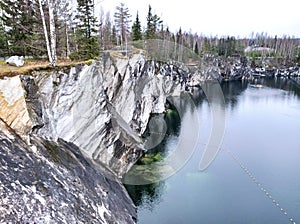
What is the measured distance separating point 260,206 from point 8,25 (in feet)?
69.1

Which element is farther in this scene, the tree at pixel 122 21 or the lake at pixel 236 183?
the tree at pixel 122 21

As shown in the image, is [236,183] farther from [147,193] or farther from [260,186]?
[147,193]

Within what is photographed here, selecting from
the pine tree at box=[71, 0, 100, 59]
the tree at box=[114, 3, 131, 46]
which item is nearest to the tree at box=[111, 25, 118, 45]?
the tree at box=[114, 3, 131, 46]

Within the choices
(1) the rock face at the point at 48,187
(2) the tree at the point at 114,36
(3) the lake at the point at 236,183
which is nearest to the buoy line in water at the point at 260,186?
(3) the lake at the point at 236,183

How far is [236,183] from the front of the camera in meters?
23.3

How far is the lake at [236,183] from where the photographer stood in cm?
1914

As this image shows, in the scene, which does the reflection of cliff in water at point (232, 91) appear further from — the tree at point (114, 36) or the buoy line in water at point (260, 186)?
the buoy line in water at point (260, 186)

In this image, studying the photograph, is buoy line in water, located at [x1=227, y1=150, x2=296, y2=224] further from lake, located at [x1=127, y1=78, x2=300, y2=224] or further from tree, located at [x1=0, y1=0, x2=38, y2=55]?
tree, located at [x1=0, y1=0, x2=38, y2=55]

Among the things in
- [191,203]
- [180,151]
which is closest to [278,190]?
[191,203]

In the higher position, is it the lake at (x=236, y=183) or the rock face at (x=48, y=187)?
the rock face at (x=48, y=187)

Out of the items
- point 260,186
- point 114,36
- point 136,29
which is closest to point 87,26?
point 260,186

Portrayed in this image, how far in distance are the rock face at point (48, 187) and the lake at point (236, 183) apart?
18.1 feet

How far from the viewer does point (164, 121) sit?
42.0m

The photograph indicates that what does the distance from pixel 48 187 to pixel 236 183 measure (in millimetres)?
16438
